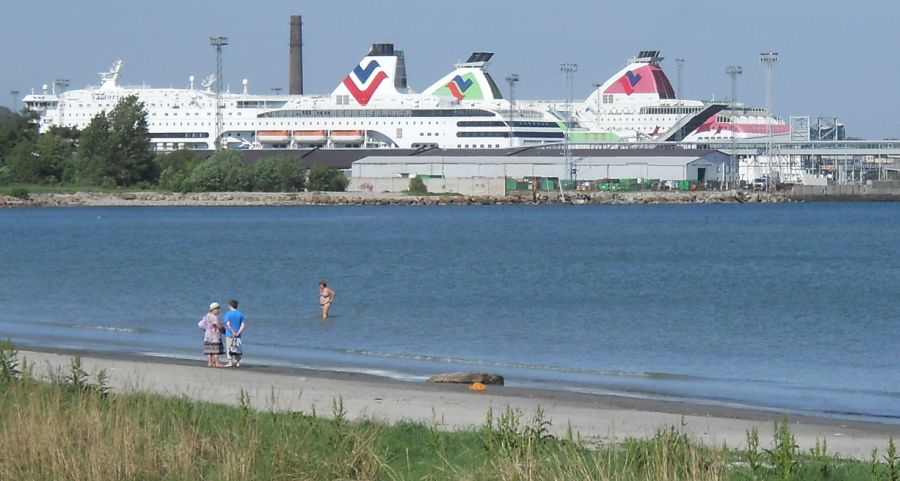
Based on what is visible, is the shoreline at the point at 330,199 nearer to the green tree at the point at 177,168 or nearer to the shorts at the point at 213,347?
the green tree at the point at 177,168

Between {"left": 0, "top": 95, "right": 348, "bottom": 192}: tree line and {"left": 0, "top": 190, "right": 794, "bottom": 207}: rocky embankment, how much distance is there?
2013 mm

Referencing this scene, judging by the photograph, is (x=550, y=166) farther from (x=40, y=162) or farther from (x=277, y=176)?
(x=40, y=162)

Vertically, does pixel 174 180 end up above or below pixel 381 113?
below

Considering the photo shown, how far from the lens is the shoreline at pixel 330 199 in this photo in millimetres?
98688

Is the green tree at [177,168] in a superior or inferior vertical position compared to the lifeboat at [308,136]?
inferior

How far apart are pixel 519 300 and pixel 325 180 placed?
68.5 meters

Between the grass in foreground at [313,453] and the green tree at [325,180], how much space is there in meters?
90.4

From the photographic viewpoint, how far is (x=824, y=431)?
14.7 meters

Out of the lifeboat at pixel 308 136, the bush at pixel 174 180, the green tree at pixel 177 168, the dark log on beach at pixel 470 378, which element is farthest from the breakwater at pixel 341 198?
the dark log on beach at pixel 470 378

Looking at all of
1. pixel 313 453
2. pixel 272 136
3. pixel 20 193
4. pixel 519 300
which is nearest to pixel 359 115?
pixel 272 136

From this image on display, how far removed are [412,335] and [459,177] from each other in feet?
255

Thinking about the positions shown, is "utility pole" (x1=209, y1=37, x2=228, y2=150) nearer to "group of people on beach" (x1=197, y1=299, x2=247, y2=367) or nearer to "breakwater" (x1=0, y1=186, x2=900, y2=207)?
"breakwater" (x1=0, y1=186, x2=900, y2=207)

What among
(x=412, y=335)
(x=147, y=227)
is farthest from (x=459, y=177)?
(x=412, y=335)

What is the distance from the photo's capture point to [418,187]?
101m
